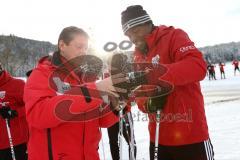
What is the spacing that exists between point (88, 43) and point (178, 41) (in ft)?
2.36

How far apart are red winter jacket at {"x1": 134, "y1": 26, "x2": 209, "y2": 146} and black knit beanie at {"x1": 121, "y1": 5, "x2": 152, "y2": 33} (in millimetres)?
144

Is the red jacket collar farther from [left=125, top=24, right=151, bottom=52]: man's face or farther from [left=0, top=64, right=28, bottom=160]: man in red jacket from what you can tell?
[left=125, top=24, right=151, bottom=52]: man's face

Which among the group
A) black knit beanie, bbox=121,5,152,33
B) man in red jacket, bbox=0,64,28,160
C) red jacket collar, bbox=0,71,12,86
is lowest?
man in red jacket, bbox=0,64,28,160

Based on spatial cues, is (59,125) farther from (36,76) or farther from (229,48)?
(229,48)

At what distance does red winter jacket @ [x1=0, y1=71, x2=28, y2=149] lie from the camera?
5.53m

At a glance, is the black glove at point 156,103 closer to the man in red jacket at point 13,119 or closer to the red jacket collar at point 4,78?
the man in red jacket at point 13,119

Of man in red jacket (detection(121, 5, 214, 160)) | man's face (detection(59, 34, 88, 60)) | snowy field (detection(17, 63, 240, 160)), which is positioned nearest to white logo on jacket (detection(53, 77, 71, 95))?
man's face (detection(59, 34, 88, 60))

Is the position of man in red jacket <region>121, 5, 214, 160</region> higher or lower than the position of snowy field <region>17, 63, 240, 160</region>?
higher

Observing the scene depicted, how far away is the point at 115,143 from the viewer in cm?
686

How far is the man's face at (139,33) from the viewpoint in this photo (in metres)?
3.32

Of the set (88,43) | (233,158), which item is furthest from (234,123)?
(88,43)

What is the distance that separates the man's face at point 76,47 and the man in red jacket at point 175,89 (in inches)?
20.2

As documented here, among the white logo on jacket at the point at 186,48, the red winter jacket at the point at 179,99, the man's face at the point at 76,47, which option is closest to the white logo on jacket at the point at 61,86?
the man's face at the point at 76,47

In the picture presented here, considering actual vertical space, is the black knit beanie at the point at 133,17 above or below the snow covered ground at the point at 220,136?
above
